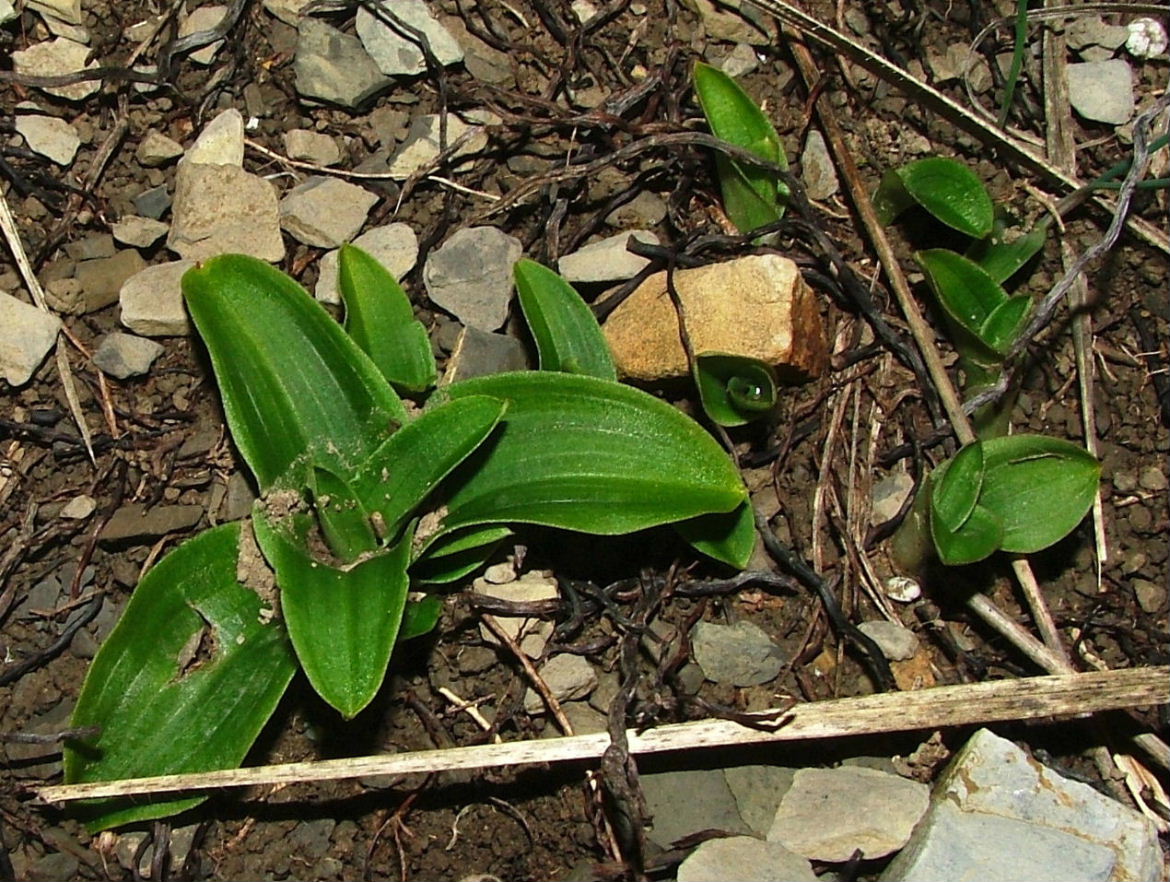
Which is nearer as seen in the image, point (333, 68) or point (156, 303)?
point (156, 303)

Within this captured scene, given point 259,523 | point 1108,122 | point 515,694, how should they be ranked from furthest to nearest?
Answer: point 1108,122 < point 515,694 < point 259,523

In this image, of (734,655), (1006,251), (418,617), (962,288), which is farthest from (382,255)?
(1006,251)

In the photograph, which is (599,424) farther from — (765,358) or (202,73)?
(202,73)

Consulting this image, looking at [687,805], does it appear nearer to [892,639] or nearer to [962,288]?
[892,639]

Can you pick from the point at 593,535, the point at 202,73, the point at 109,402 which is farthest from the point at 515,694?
the point at 202,73

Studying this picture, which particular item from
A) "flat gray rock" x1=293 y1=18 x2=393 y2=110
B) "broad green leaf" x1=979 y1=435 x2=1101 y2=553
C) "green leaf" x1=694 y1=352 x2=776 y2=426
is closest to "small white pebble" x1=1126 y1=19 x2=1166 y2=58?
"broad green leaf" x1=979 y1=435 x2=1101 y2=553

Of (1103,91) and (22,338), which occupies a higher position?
(22,338)
